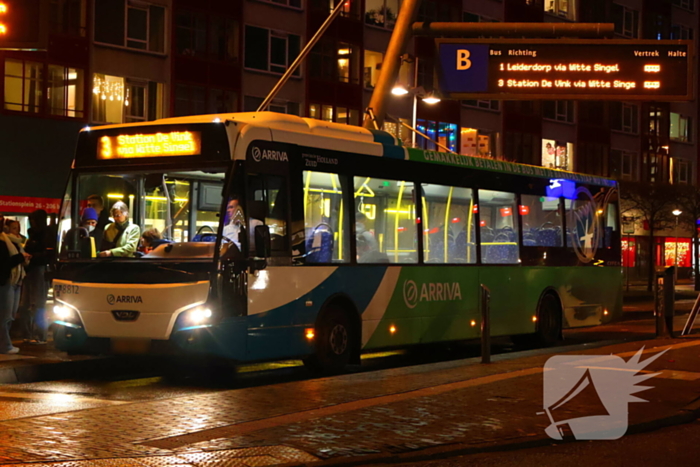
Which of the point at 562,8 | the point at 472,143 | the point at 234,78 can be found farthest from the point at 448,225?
the point at 562,8

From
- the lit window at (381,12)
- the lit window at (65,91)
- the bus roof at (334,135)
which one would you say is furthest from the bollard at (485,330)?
the lit window at (381,12)

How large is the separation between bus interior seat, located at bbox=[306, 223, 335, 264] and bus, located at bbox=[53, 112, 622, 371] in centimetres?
2

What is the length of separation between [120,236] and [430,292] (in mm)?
4959

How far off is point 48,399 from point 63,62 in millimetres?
25202

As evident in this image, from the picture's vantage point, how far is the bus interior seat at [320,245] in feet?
41.2

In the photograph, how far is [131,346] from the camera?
11375 mm

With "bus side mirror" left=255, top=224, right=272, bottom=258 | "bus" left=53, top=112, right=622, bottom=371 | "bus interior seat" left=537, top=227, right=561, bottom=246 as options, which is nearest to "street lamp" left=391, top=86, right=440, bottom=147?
"bus" left=53, top=112, right=622, bottom=371

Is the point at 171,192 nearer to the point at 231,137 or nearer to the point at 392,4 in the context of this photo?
the point at 231,137

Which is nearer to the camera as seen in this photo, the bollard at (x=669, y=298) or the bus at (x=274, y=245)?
the bus at (x=274, y=245)

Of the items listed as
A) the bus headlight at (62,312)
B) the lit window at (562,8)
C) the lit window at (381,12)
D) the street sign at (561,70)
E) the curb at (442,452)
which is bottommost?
the curb at (442,452)

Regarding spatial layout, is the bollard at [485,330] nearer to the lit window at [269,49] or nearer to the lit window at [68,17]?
the lit window at [68,17]

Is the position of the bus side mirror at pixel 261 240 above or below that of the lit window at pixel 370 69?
below

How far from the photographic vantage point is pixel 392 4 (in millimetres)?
46125

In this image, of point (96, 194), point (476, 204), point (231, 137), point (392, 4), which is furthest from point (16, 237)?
point (392, 4)
